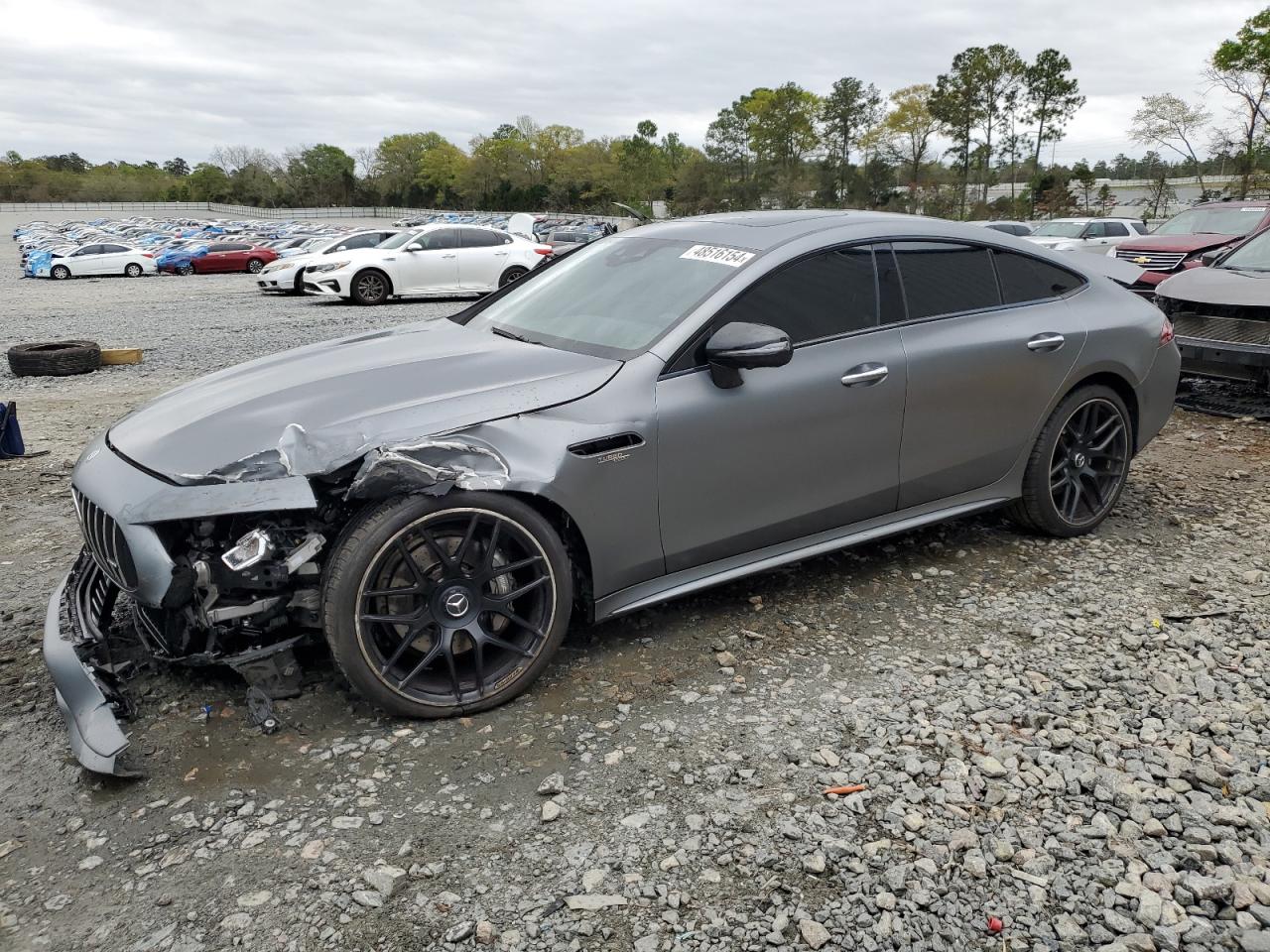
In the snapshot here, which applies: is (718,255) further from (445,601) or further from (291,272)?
(291,272)

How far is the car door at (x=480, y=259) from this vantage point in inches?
706

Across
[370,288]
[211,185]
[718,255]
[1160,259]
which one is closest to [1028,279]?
[718,255]

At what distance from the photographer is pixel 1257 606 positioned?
3.88 m

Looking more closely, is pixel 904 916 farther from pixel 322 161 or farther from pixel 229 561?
pixel 322 161

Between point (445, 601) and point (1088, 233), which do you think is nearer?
point (445, 601)

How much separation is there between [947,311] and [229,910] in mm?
3442

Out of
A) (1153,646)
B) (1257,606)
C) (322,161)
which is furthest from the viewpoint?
(322,161)

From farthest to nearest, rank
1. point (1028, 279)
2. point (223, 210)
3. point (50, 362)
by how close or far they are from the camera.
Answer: point (223, 210), point (50, 362), point (1028, 279)

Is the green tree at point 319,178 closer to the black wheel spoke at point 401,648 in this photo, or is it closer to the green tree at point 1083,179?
the green tree at point 1083,179

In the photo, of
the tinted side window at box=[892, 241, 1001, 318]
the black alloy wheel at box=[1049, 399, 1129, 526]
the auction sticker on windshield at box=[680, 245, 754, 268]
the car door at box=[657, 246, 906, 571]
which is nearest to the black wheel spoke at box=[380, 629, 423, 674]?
the car door at box=[657, 246, 906, 571]

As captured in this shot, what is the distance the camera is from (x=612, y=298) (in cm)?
376

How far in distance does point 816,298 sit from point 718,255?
1.40ft

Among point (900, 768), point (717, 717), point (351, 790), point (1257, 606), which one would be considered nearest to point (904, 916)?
point (900, 768)

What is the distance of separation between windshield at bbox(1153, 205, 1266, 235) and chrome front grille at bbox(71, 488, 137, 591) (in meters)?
14.9
